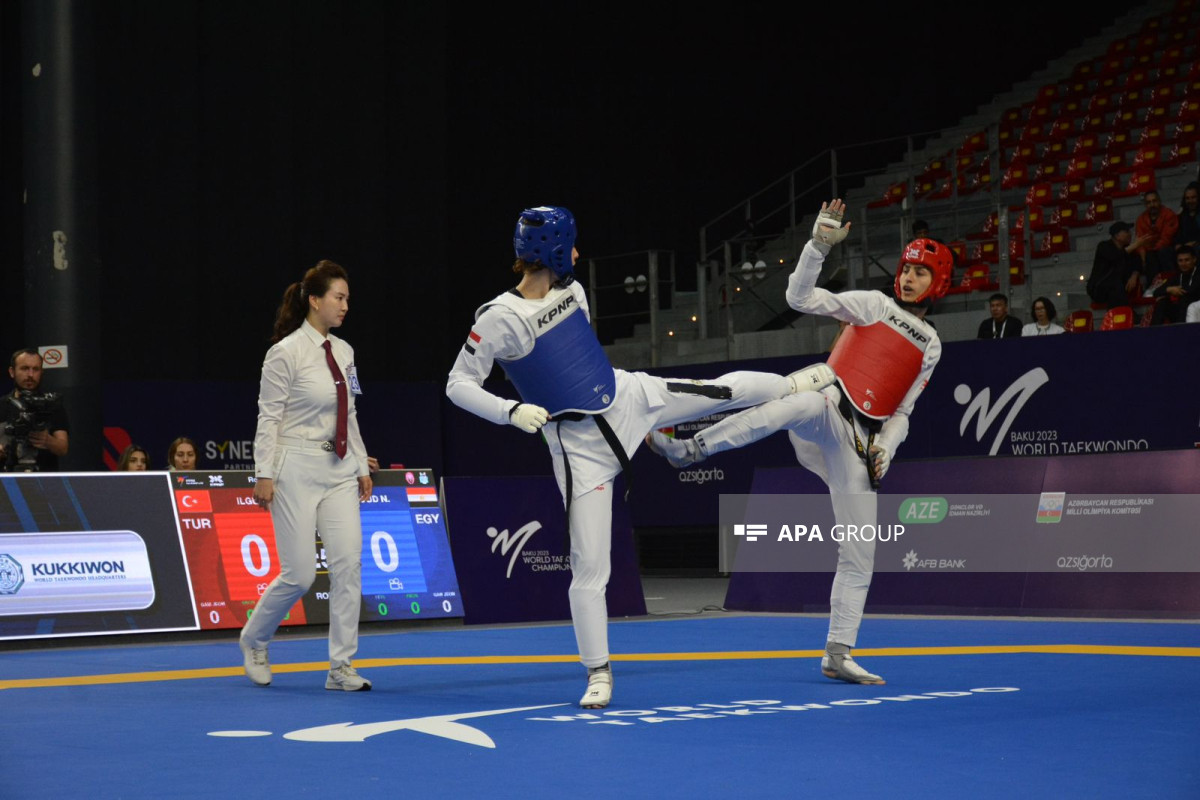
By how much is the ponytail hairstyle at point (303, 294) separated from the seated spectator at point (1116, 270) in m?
9.63

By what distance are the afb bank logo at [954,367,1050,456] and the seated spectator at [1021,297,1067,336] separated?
18.3 inches

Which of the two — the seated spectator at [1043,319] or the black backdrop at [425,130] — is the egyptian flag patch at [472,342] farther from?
the black backdrop at [425,130]

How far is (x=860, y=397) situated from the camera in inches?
262

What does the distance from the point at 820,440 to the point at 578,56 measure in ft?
47.7

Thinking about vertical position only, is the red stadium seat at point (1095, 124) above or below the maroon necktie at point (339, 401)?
above

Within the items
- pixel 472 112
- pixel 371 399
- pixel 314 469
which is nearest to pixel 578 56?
pixel 472 112

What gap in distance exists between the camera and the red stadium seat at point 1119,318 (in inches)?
557

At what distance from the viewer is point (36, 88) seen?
994 cm

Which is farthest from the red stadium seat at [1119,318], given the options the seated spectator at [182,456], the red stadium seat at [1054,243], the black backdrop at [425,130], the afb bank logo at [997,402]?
the seated spectator at [182,456]

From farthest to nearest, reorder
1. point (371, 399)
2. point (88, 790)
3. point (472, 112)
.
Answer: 1. point (472, 112)
2. point (371, 399)
3. point (88, 790)

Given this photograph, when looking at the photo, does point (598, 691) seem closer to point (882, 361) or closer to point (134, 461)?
point (882, 361)

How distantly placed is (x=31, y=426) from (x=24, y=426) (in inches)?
1.7

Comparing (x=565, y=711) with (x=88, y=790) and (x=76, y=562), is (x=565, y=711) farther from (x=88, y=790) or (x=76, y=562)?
(x=76, y=562)

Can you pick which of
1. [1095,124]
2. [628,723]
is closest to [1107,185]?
[1095,124]
